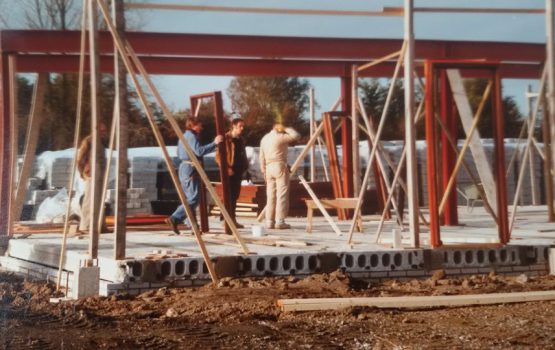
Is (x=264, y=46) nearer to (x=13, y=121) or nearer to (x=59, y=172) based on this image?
(x=13, y=121)

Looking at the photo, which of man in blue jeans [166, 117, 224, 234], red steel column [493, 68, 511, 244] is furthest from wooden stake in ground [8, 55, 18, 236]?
red steel column [493, 68, 511, 244]

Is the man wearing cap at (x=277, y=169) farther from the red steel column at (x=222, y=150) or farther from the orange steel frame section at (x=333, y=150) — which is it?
the red steel column at (x=222, y=150)

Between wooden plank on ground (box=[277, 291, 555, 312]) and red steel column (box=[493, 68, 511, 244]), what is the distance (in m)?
1.54

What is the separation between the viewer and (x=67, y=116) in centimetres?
2988

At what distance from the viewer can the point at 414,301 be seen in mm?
6879

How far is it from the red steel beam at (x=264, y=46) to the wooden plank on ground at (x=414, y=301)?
6.88 metres

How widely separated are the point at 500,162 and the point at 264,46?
5543 millimetres

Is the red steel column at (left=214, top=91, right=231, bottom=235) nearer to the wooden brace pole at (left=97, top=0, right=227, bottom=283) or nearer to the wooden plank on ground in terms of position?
the wooden brace pole at (left=97, top=0, right=227, bottom=283)

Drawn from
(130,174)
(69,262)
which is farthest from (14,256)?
(130,174)

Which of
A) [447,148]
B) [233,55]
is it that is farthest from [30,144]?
[447,148]

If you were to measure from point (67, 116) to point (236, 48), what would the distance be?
1895 cm

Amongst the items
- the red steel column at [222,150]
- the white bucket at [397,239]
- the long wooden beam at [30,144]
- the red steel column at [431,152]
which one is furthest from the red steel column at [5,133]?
the red steel column at [431,152]

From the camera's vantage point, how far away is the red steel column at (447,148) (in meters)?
12.1

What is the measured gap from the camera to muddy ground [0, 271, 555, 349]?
5.51 meters
